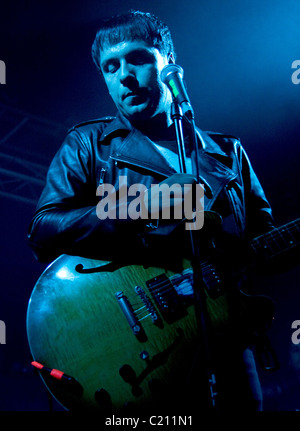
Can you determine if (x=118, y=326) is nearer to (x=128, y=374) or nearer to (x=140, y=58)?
(x=128, y=374)

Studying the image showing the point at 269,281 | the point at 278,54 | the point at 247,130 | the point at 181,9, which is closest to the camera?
the point at 181,9

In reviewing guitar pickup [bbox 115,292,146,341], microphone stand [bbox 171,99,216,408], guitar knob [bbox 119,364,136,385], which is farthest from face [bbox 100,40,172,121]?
guitar knob [bbox 119,364,136,385]

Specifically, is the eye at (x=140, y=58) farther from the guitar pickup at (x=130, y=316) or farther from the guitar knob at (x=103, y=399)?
the guitar knob at (x=103, y=399)

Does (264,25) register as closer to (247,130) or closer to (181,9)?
(181,9)

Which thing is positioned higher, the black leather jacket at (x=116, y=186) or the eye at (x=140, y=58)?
the eye at (x=140, y=58)

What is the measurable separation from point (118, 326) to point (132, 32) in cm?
185

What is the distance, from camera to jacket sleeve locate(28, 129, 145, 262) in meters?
1.59

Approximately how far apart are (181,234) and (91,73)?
2.67 m

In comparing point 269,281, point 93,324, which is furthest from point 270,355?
point 269,281

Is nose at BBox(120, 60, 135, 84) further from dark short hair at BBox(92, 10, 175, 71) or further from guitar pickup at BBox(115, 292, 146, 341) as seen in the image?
guitar pickup at BBox(115, 292, 146, 341)

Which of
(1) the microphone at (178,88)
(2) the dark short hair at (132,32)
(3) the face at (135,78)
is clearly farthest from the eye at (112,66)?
(1) the microphone at (178,88)

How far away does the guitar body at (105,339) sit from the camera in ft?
4.55

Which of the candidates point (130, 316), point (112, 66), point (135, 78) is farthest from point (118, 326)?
point (112, 66)

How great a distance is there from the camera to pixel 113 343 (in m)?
1.46
